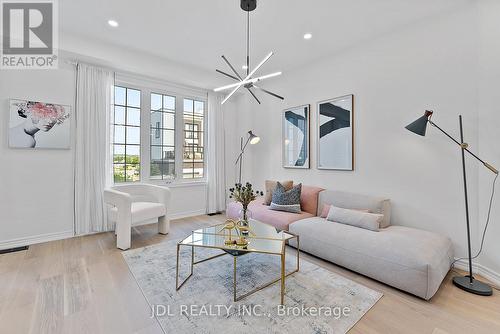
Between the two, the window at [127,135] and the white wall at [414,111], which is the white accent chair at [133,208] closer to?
the window at [127,135]

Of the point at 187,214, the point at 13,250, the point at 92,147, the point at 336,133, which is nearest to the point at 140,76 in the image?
the point at 92,147

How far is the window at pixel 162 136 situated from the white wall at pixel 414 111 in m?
2.90

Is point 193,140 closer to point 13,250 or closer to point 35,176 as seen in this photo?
point 35,176

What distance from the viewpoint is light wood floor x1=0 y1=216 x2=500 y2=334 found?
1661 millimetres

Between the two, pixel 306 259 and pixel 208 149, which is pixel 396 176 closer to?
pixel 306 259

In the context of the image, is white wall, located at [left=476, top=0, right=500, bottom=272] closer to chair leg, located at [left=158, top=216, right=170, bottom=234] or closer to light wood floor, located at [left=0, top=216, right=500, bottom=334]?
light wood floor, located at [left=0, top=216, right=500, bottom=334]

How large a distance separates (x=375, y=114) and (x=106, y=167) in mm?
4227

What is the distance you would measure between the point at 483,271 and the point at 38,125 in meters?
5.75

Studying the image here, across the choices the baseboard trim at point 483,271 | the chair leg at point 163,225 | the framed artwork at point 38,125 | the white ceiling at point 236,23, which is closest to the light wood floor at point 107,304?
the baseboard trim at point 483,271

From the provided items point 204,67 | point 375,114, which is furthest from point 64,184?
point 375,114

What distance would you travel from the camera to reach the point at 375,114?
318 centimetres

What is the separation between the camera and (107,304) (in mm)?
1906

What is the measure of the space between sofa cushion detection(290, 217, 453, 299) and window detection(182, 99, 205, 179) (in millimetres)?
2852

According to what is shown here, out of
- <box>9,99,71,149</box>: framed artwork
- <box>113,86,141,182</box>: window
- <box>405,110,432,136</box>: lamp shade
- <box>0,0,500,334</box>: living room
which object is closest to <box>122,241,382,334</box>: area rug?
<box>0,0,500,334</box>: living room
